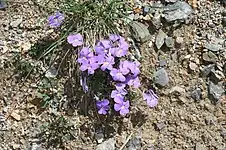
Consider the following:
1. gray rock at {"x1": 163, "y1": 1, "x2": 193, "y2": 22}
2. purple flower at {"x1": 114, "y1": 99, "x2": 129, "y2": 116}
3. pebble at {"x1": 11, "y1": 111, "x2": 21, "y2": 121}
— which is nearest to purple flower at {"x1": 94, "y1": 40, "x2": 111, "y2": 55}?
purple flower at {"x1": 114, "y1": 99, "x2": 129, "y2": 116}

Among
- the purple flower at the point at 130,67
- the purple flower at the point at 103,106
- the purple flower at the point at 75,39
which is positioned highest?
the purple flower at the point at 75,39

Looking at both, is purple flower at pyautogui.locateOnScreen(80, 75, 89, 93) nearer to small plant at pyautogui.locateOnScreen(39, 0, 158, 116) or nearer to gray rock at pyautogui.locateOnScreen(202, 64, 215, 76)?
small plant at pyautogui.locateOnScreen(39, 0, 158, 116)

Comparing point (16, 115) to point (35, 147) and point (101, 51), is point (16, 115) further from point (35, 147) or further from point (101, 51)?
point (101, 51)

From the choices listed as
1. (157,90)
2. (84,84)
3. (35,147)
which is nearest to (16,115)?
(35,147)

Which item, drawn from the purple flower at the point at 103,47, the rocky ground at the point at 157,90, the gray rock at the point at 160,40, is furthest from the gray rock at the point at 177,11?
the purple flower at the point at 103,47

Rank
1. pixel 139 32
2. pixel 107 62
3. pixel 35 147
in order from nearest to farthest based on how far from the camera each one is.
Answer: pixel 107 62 → pixel 35 147 → pixel 139 32

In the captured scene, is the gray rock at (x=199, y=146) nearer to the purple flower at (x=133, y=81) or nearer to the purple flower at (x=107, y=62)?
the purple flower at (x=133, y=81)

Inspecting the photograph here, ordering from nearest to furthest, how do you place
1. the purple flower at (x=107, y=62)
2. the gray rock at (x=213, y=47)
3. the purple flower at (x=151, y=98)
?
the purple flower at (x=107, y=62) → the purple flower at (x=151, y=98) → the gray rock at (x=213, y=47)
